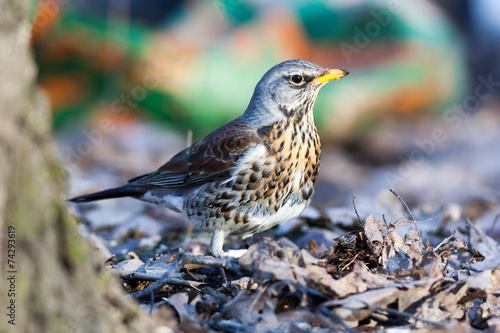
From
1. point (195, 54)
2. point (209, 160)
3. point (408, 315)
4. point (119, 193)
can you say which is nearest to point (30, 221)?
point (408, 315)

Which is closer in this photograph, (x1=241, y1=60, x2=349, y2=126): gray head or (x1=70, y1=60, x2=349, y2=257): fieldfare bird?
(x1=70, y1=60, x2=349, y2=257): fieldfare bird

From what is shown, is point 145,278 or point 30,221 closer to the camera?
point 30,221

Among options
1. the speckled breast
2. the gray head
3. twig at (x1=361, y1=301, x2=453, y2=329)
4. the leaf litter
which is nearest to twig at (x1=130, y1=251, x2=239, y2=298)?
the leaf litter

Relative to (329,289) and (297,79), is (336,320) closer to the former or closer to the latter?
(329,289)

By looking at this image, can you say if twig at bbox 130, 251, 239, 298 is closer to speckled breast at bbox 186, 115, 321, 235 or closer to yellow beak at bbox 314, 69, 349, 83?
speckled breast at bbox 186, 115, 321, 235

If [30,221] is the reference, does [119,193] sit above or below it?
below

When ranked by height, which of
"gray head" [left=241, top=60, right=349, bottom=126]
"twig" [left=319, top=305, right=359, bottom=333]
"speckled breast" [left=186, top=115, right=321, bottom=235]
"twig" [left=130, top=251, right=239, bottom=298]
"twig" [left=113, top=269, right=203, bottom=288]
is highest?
"gray head" [left=241, top=60, right=349, bottom=126]

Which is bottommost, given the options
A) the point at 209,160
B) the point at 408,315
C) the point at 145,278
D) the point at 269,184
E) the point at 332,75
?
the point at 145,278

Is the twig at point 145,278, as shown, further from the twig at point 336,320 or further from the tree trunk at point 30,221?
the tree trunk at point 30,221
